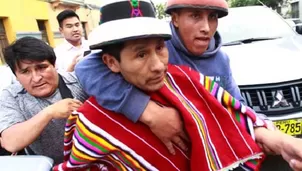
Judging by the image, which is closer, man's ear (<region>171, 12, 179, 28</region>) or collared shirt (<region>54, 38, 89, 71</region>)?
man's ear (<region>171, 12, 179, 28</region>)

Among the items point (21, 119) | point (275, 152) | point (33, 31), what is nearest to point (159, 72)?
point (275, 152)

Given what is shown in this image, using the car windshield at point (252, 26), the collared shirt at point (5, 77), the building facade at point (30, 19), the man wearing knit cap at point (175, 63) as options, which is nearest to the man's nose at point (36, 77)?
the man wearing knit cap at point (175, 63)

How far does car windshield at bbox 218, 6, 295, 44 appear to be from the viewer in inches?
160

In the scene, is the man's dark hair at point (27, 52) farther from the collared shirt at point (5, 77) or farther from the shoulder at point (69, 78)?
the collared shirt at point (5, 77)

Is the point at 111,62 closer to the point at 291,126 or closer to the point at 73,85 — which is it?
the point at 73,85

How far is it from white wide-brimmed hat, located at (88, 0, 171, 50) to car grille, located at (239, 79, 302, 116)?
199 centimetres

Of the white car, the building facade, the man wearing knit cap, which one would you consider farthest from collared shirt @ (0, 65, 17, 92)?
the building facade

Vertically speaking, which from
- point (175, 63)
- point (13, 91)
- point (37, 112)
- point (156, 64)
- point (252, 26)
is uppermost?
point (156, 64)

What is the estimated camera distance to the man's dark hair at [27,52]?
5.62ft

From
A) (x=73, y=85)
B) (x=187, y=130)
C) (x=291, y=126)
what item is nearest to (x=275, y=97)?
(x=291, y=126)

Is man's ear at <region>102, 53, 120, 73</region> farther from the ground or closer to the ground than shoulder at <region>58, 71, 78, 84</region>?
farther from the ground

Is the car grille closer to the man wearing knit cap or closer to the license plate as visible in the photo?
the license plate

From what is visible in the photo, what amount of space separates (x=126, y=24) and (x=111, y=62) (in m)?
0.17

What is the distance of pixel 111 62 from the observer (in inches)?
45.8
